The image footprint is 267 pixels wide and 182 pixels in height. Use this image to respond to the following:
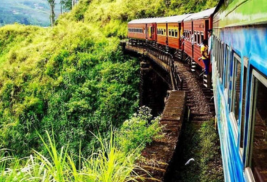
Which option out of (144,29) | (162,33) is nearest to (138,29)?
(144,29)

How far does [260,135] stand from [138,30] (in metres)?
27.6

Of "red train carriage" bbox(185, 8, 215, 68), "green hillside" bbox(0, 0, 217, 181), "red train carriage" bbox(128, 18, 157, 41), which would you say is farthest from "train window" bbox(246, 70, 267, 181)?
"red train carriage" bbox(128, 18, 157, 41)

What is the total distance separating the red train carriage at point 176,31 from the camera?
16.4 metres

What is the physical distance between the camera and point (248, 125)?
2.01m

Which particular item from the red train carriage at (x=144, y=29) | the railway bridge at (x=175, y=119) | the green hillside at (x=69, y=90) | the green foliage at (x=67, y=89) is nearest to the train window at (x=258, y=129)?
the railway bridge at (x=175, y=119)

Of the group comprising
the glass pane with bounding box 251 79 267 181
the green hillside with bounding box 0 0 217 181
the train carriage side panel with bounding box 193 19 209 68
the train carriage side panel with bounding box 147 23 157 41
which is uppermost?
the train carriage side panel with bounding box 147 23 157 41

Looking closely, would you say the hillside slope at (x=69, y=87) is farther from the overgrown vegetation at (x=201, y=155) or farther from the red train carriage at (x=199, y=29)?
the overgrown vegetation at (x=201, y=155)

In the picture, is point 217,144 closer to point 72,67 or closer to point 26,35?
point 72,67

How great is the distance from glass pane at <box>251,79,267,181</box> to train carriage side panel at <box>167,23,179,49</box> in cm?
1530

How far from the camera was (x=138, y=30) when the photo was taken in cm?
2878

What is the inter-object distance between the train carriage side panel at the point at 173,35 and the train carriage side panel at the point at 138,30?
7.45 metres

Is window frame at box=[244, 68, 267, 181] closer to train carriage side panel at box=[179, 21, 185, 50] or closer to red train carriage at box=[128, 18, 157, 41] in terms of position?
train carriage side panel at box=[179, 21, 185, 50]

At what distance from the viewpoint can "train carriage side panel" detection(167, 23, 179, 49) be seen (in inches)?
668

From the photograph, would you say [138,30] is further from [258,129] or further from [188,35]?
[258,129]
